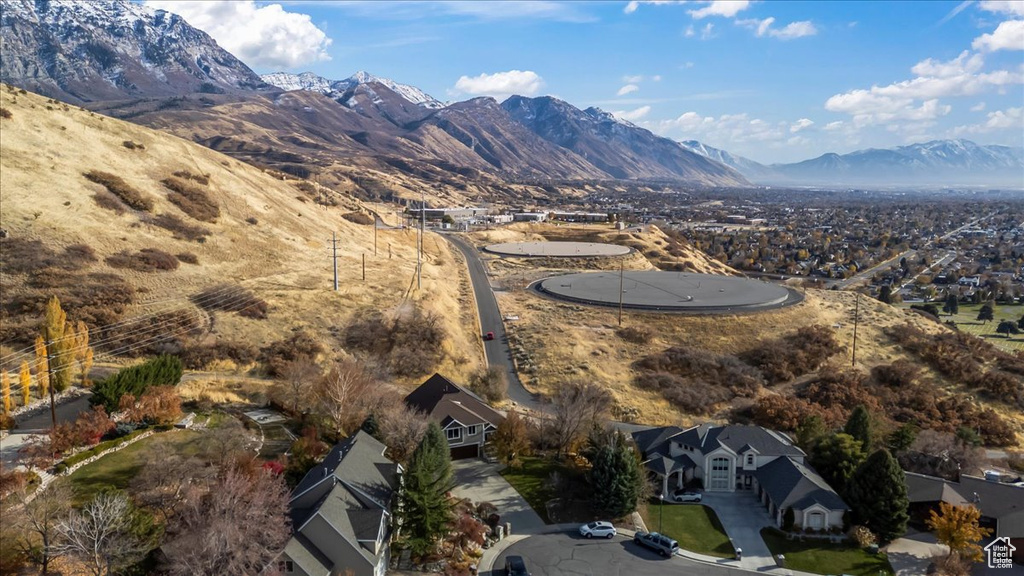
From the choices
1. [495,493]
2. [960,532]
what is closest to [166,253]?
[495,493]

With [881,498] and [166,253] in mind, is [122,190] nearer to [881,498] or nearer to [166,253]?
[166,253]

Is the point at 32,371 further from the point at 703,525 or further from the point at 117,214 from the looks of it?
the point at 703,525

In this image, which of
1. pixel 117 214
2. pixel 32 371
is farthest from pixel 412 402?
pixel 117 214

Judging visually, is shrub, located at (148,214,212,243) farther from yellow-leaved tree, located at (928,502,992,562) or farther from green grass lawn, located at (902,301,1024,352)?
green grass lawn, located at (902,301,1024,352)

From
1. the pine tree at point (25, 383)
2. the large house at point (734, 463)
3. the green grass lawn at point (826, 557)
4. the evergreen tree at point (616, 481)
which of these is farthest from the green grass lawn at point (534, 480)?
the pine tree at point (25, 383)

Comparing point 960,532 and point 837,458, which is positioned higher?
point 837,458

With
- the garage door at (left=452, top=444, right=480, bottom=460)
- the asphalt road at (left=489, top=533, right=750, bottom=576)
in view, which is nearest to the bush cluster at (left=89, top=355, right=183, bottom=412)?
the garage door at (left=452, top=444, right=480, bottom=460)
